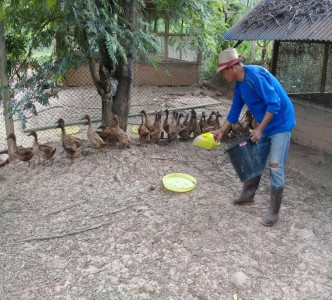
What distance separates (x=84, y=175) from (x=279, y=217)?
260 cm

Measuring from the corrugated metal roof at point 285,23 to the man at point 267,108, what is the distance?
64.8 inches

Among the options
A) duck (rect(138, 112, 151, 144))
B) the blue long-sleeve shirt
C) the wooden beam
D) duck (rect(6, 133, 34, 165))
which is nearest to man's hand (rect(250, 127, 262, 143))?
the blue long-sleeve shirt

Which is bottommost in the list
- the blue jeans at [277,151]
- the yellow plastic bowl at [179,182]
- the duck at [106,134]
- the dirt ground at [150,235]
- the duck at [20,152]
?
the dirt ground at [150,235]

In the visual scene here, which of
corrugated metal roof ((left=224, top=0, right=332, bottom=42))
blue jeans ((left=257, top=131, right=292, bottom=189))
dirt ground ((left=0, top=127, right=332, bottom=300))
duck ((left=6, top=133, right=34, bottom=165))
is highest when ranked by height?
corrugated metal roof ((left=224, top=0, right=332, bottom=42))

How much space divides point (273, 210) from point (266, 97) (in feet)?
4.17

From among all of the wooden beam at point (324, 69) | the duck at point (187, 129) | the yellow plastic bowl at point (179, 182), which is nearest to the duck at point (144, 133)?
the duck at point (187, 129)

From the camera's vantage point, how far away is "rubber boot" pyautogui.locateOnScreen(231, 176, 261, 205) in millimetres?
4258

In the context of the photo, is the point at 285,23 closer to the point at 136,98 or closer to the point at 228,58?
the point at 228,58

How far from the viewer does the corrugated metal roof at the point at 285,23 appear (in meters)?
5.02

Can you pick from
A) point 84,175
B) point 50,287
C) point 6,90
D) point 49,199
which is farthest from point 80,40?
point 50,287

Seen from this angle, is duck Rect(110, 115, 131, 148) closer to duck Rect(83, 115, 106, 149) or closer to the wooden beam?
duck Rect(83, 115, 106, 149)

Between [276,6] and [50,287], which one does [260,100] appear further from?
[276,6]

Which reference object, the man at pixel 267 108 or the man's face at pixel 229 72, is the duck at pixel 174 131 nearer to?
the man at pixel 267 108

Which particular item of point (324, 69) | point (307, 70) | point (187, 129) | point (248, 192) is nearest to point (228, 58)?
point (248, 192)
